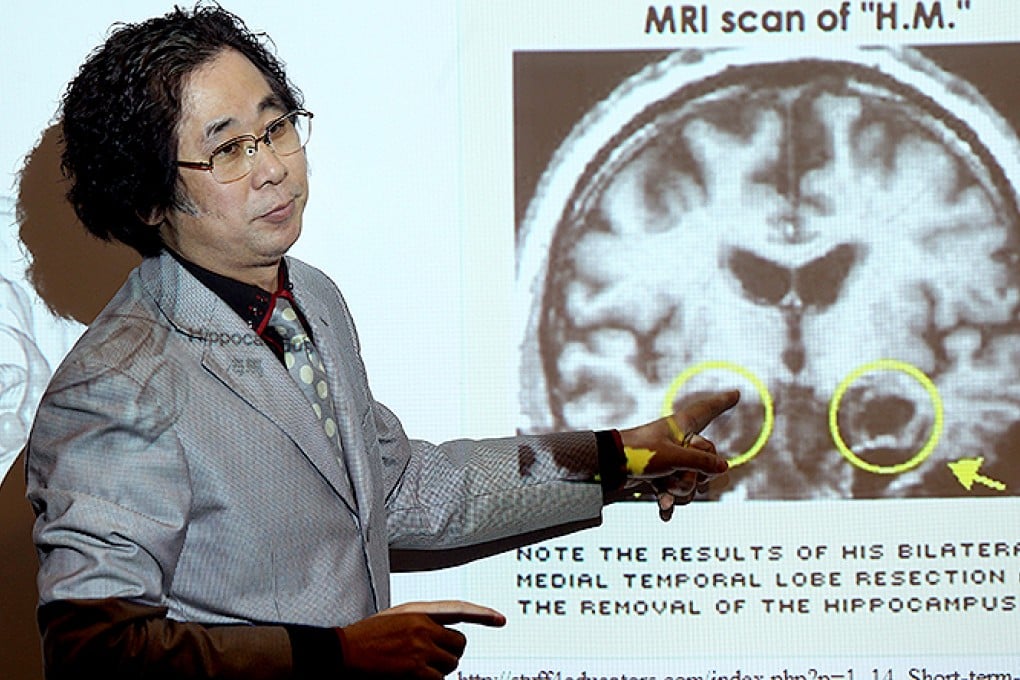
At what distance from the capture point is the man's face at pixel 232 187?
1.52 m

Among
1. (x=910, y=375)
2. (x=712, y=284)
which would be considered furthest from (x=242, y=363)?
(x=910, y=375)

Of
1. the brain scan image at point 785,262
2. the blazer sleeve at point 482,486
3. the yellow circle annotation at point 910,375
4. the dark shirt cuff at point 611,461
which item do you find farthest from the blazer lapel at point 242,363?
the yellow circle annotation at point 910,375

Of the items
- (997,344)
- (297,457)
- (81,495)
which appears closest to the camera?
(81,495)

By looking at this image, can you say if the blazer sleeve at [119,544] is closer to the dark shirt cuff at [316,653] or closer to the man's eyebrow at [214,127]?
the dark shirt cuff at [316,653]

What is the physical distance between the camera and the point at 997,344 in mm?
1999

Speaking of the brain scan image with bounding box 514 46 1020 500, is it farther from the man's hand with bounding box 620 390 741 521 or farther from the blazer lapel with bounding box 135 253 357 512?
the blazer lapel with bounding box 135 253 357 512

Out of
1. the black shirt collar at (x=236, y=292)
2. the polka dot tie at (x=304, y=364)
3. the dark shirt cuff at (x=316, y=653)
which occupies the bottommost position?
the dark shirt cuff at (x=316, y=653)

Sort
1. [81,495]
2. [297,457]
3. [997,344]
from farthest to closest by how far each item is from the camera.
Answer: [997,344] < [297,457] < [81,495]

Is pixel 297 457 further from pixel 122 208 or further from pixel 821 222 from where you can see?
pixel 821 222

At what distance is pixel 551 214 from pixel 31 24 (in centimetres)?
85

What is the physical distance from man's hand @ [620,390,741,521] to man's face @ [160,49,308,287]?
586mm

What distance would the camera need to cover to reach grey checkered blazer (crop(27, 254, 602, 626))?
1.40 meters

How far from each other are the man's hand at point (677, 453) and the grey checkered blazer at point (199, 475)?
0.38 meters

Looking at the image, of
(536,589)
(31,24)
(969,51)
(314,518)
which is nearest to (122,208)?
(314,518)
